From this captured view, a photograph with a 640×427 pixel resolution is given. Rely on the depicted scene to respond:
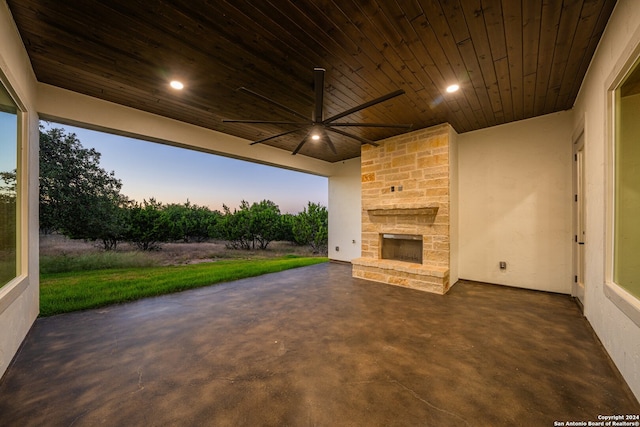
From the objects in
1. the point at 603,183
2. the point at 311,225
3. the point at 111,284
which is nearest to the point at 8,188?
the point at 111,284

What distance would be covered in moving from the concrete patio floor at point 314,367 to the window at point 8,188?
792mm

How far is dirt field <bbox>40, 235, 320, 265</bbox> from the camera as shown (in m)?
4.50

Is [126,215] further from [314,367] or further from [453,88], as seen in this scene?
[453,88]

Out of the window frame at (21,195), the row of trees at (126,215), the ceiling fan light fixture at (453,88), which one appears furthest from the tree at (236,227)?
the ceiling fan light fixture at (453,88)

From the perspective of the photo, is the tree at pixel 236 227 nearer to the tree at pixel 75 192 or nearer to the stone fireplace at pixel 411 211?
the tree at pixel 75 192

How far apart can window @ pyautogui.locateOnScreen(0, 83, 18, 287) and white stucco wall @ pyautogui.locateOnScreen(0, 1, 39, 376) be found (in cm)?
9

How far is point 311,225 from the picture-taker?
861cm

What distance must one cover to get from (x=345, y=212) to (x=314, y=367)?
188 inches

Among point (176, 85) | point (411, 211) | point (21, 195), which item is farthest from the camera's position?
point (411, 211)

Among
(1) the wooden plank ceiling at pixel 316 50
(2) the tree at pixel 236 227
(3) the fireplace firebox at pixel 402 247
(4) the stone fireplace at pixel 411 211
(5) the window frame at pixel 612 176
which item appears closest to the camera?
(5) the window frame at pixel 612 176

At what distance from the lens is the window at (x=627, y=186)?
5.40ft

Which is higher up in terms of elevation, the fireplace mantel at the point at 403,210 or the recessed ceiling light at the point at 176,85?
the recessed ceiling light at the point at 176,85

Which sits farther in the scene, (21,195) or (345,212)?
(345,212)

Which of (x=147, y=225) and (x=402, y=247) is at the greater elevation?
(x=147, y=225)
